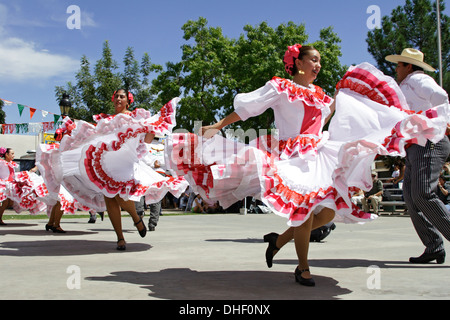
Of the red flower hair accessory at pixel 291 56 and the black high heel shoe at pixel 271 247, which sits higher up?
the red flower hair accessory at pixel 291 56

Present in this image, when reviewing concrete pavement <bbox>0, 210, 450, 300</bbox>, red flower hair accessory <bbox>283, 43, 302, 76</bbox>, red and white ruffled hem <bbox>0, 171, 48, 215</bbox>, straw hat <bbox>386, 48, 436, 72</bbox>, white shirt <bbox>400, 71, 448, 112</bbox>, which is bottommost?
concrete pavement <bbox>0, 210, 450, 300</bbox>

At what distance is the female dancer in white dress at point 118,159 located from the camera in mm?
6137

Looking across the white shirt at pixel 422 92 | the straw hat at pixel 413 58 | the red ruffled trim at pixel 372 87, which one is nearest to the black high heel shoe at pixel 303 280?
the red ruffled trim at pixel 372 87

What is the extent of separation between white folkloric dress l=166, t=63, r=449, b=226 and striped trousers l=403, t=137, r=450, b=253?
1.05m

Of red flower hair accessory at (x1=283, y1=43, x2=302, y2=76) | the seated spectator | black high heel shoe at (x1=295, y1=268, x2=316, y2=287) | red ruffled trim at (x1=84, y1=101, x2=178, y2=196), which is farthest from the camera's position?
the seated spectator

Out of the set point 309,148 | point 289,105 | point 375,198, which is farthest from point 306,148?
point 375,198

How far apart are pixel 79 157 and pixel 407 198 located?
436 cm

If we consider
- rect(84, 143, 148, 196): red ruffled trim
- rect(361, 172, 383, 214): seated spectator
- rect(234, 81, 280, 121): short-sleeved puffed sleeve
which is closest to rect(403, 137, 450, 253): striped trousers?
rect(234, 81, 280, 121): short-sleeved puffed sleeve

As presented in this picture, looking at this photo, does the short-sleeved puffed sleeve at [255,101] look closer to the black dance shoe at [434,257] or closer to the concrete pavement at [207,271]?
the concrete pavement at [207,271]

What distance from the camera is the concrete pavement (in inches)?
134

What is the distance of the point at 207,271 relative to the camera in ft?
14.6

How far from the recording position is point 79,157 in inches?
270

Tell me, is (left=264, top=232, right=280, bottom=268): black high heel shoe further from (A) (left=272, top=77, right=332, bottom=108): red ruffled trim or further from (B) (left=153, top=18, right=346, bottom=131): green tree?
(B) (left=153, top=18, right=346, bottom=131): green tree

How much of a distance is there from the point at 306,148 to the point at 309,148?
0.9 inches
